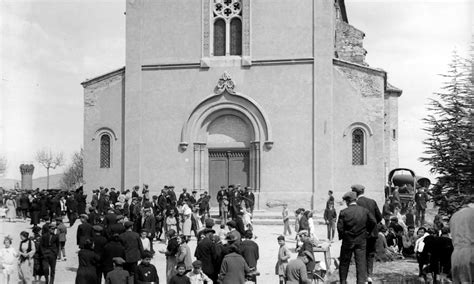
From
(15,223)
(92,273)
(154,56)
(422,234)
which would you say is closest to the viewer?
(92,273)

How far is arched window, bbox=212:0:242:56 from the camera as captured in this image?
29844mm

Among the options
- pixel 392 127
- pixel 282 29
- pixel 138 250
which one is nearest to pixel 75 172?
pixel 392 127

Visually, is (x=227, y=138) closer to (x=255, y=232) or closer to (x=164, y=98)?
(x=164, y=98)

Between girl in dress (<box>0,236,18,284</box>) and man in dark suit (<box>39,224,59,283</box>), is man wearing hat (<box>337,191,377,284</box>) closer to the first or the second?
girl in dress (<box>0,236,18,284</box>)

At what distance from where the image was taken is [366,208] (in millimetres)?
10789

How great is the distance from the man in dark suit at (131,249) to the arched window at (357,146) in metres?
16.9

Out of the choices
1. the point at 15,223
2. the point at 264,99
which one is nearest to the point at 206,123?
the point at 264,99

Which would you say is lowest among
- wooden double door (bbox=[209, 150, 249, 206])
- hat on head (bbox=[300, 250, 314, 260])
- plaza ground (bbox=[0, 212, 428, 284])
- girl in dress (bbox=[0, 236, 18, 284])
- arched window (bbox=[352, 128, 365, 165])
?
plaza ground (bbox=[0, 212, 428, 284])

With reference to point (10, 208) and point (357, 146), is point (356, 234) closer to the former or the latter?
point (357, 146)

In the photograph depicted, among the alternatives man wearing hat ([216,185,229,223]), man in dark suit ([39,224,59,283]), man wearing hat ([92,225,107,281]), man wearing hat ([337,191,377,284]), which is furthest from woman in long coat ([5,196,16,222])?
man wearing hat ([337,191,377,284])

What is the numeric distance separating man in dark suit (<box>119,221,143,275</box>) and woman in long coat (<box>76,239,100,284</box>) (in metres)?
0.74

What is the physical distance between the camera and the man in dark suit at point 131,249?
13.3 m

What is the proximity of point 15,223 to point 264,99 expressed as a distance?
12837 millimetres

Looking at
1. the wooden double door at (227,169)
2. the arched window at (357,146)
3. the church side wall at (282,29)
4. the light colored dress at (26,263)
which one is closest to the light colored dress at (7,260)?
the light colored dress at (26,263)
